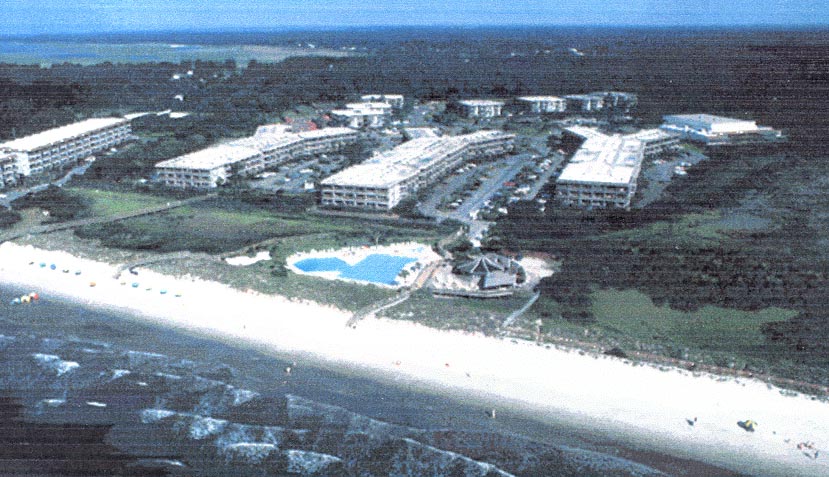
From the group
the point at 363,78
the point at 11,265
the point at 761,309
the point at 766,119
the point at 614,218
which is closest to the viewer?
the point at 761,309

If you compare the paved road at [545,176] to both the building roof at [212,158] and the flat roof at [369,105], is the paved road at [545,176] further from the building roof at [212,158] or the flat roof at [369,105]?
the flat roof at [369,105]

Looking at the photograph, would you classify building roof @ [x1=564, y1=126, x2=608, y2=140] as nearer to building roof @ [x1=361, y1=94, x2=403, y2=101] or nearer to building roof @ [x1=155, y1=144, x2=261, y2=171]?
building roof @ [x1=155, y1=144, x2=261, y2=171]

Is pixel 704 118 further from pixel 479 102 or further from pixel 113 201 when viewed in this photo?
pixel 113 201

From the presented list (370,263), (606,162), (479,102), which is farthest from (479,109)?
(370,263)

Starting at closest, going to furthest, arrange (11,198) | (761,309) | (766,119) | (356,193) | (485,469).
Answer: (485,469) < (761,309) < (356,193) < (11,198) < (766,119)

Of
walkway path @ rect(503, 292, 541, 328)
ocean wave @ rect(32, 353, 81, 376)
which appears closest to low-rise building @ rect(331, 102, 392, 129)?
walkway path @ rect(503, 292, 541, 328)

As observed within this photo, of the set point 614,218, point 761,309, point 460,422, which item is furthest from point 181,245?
point 761,309

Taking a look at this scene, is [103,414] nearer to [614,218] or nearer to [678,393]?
[678,393]
